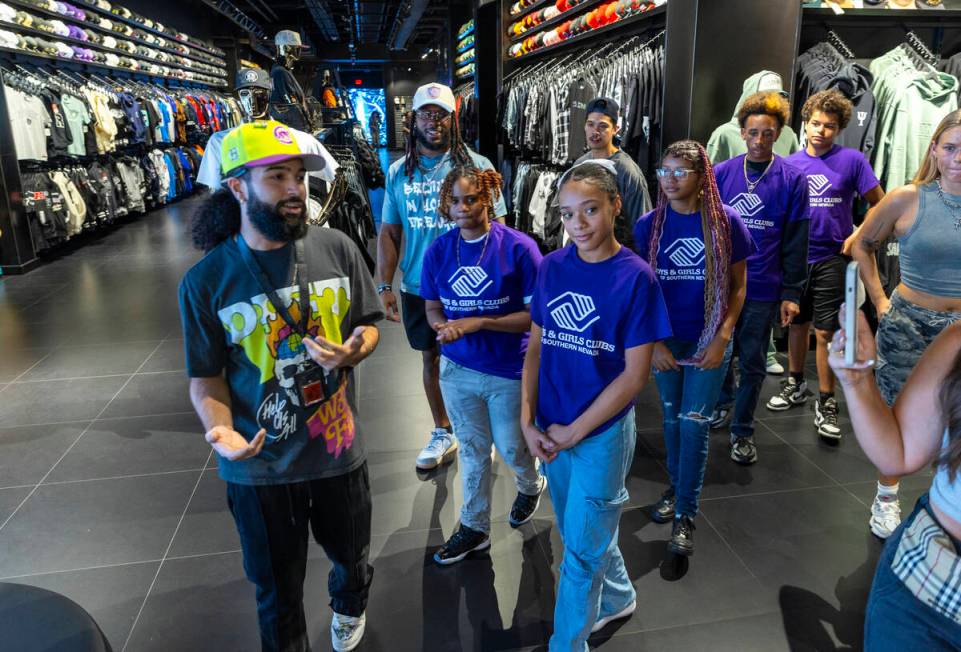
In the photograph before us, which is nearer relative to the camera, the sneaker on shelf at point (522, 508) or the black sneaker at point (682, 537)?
the black sneaker at point (682, 537)

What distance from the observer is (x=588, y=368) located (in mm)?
1678

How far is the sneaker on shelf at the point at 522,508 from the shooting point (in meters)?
2.55

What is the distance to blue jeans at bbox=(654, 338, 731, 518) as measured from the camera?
7.42 feet

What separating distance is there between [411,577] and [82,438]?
7.28 feet

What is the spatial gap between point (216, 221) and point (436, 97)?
152 cm

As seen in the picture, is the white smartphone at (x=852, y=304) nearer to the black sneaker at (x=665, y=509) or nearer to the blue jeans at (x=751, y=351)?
the black sneaker at (x=665, y=509)

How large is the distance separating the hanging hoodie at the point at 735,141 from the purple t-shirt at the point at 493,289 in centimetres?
225

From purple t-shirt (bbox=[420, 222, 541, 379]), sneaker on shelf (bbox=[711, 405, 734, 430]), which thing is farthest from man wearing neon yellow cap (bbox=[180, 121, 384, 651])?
sneaker on shelf (bbox=[711, 405, 734, 430])

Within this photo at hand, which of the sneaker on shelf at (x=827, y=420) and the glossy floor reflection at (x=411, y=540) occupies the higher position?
the sneaker on shelf at (x=827, y=420)

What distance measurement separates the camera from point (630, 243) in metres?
2.39

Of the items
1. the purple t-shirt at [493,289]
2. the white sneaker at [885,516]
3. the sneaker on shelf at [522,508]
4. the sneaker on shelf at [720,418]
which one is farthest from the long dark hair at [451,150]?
the white sneaker at [885,516]

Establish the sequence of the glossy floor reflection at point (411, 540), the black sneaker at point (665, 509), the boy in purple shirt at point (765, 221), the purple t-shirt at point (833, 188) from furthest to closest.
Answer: the purple t-shirt at point (833, 188) < the boy in purple shirt at point (765, 221) < the black sneaker at point (665, 509) < the glossy floor reflection at point (411, 540)

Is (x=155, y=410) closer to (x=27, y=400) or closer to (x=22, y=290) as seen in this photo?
(x=27, y=400)

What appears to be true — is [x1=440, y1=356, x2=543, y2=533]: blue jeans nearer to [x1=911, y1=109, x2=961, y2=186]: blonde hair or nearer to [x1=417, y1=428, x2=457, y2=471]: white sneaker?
[x1=417, y1=428, x2=457, y2=471]: white sneaker
